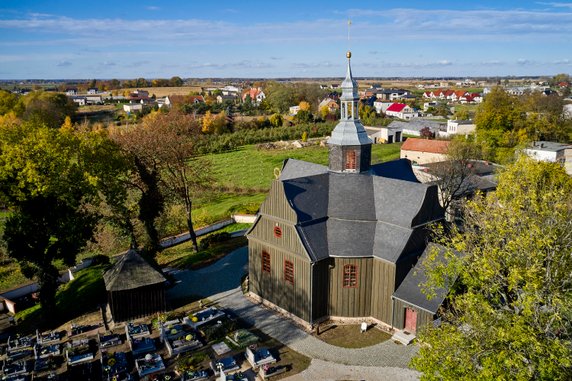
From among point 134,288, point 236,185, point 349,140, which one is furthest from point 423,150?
point 134,288

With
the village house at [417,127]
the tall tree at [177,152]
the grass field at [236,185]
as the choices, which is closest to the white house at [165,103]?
the grass field at [236,185]

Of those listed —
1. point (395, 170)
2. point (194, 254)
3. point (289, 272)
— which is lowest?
point (194, 254)

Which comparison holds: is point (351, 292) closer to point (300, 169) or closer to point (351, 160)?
point (351, 160)

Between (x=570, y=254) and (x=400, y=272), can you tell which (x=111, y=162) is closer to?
(x=400, y=272)

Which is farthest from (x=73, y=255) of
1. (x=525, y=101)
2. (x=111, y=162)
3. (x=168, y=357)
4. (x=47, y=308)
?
(x=525, y=101)

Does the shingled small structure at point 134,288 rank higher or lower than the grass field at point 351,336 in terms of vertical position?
higher

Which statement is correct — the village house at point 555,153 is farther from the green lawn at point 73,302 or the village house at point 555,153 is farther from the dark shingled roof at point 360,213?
the green lawn at point 73,302

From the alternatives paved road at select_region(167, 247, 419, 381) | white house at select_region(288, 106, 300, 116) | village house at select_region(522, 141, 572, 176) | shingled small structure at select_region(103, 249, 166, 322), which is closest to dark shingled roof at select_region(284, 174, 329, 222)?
paved road at select_region(167, 247, 419, 381)
